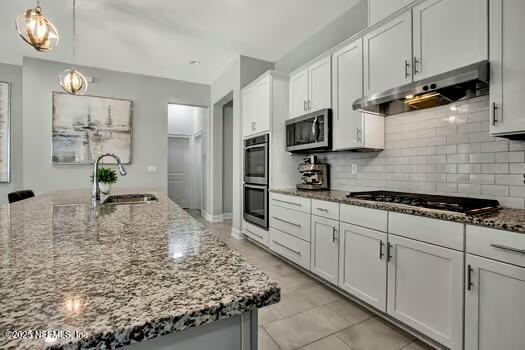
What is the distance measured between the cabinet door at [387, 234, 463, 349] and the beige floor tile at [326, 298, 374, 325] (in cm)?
26

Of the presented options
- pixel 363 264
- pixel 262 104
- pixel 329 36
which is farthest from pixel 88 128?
pixel 363 264

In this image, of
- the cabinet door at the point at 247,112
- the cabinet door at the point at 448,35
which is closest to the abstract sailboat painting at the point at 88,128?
the cabinet door at the point at 247,112

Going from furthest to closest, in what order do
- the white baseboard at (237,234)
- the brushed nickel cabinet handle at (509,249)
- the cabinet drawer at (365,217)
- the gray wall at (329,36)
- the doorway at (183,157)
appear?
the doorway at (183,157) → the white baseboard at (237,234) → the gray wall at (329,36) → the cabinet drawer at (365,217) → the brushed nickel cabinet handle at (509,249)

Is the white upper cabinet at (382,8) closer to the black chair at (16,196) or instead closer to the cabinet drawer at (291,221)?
the cabinet drawer at (291,221)

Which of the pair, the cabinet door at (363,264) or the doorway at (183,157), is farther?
the doorway at (183,157)

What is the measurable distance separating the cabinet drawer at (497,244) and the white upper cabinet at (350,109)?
1203 millimetres

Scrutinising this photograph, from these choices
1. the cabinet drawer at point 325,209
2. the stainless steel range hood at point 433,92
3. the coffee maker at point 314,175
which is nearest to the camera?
the stainless steel range hood at point 433,92

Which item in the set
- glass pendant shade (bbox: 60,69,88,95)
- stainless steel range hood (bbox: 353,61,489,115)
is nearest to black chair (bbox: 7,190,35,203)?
glass pendant shade (bbox: 60,69,88,95)

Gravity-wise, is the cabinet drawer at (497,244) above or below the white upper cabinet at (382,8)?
below

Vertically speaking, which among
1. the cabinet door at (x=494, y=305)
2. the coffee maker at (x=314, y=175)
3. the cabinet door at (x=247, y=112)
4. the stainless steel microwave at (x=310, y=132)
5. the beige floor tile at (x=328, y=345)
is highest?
the cabinet door at (x=247, y=112)

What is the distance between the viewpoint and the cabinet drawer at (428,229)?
138cm

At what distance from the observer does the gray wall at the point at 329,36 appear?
2.77m

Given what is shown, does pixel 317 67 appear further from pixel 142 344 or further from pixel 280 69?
pixel 142 344

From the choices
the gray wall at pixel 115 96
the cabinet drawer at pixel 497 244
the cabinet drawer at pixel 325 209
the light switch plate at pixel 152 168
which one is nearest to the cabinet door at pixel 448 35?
the cabinet drawer at pixel 497 244
